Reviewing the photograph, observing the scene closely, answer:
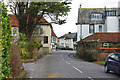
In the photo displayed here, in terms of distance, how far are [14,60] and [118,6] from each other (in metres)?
38.4

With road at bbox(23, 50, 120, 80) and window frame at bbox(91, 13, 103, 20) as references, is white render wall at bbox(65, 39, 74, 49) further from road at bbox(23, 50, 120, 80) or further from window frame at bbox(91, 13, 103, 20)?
road at bbox(23, 50, 120, 80)

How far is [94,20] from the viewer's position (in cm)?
4428

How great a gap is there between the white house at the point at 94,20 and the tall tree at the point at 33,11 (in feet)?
54.3

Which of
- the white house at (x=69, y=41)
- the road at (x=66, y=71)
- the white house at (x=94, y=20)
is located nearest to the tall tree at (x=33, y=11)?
the road at (x=66, y=71)

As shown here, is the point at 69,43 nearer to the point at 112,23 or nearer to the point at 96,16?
the point at 96,16

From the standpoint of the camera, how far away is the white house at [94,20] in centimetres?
4203

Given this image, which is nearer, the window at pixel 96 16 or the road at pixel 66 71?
the road at pixel 66 71

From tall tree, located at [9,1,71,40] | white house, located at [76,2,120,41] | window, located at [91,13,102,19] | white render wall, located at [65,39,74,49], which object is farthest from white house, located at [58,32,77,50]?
tall tree, located at [9,1,71,40]

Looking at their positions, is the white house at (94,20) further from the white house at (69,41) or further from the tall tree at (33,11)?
the white house at (69,41)

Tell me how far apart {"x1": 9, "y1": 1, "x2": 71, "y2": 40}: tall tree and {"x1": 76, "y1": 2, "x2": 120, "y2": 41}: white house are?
16565mm

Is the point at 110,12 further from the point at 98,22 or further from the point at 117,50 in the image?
the point at 117,50

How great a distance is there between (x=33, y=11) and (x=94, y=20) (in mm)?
22134

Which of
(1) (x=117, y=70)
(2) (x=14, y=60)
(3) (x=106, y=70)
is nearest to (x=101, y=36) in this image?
(3) (x=106, y=70)

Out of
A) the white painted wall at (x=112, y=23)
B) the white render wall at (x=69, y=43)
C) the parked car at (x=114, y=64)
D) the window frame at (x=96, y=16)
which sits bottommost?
the white render wall at (x=69, y=43)
